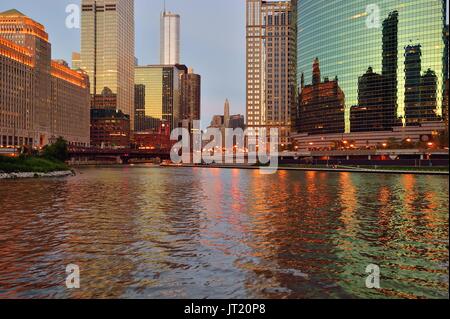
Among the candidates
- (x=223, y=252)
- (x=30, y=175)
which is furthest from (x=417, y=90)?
(x=223, y=252)

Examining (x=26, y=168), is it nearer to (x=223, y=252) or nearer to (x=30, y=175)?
(x=30, y=175)

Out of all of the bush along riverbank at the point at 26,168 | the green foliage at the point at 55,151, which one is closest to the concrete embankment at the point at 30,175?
the bush along riverbank at the point at 26,168

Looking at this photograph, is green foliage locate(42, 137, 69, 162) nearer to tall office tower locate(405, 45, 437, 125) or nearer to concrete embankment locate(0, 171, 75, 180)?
concrete embankment locate(0, 171, 75, 180)

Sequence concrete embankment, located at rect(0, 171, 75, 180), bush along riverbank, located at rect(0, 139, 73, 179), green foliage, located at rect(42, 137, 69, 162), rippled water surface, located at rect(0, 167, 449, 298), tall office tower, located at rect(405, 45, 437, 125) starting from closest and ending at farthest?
1. rippled water surface, located at rect(0, 167, 449, 298)
2. concrete embankment, located at rect(0, 171, 75, 180)
3. bush along riverbank, located at rect(0, 139, 73, 179)
4. green foliage, located at rect(42, 137, 69, 162)
5. tall office tower, located at rect(405, 45, 437, 125)

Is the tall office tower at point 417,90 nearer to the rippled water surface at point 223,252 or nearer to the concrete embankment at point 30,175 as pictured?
the concrete embankment at point 30,175

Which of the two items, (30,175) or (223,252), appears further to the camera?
(30,175)

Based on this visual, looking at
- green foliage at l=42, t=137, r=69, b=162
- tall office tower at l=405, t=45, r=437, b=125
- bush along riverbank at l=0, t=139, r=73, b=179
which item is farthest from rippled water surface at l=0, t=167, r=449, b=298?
tall office tower at l=405, t=45, r=437, b=125

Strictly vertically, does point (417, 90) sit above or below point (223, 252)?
above

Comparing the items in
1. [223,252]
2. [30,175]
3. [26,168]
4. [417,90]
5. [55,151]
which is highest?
[417,90]

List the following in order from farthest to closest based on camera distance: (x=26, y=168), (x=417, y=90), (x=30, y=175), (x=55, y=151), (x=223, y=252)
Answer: (x=417, y=90)
(x=55, y=151)
(x=26, y=168)
(x=30, y=175)
(x=223, y=252)

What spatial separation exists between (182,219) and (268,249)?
1157 centimetres
